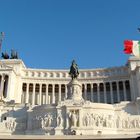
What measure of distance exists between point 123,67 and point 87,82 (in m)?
11.6

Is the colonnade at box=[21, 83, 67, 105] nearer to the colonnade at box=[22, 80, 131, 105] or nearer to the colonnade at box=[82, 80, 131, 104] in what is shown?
the colonnade at box=[22, 80, 131, 105]

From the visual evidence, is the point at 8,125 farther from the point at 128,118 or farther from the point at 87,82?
the point at 87,82

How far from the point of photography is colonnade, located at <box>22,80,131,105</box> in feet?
246

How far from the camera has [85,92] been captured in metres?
76.6

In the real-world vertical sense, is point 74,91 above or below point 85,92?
below

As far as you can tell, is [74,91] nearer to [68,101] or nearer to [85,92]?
[68,101]

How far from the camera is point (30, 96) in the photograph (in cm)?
7650

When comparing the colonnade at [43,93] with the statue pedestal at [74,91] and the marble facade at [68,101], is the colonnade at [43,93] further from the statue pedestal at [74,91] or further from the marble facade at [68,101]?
the statue pedestal at [74,91]

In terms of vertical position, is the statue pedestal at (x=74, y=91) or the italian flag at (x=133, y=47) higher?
the italian flag at (x=133, y=47)

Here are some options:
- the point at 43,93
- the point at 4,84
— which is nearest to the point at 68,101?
the point at 4,84

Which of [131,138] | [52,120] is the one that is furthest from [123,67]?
[131,138]

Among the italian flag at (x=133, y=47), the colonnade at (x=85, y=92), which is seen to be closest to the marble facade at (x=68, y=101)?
the colonnade at (x=85, y=92)

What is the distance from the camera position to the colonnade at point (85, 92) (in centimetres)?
7488

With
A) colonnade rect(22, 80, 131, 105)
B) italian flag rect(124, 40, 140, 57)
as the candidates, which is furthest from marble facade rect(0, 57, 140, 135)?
italian flag rect(124, 40, 140, 57)
